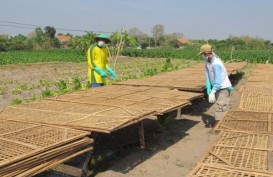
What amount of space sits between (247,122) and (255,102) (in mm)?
1380

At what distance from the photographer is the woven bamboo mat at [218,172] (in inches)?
113

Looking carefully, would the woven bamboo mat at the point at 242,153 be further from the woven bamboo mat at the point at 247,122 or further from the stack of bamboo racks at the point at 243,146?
the woven bamboo mat at the point at 247,122

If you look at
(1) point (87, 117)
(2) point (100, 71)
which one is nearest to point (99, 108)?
(1) point (87, 117)

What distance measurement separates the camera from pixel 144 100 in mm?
5566

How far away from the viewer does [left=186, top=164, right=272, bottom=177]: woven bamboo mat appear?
2.87m

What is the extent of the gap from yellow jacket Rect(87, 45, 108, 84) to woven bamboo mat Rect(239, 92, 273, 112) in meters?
2.85

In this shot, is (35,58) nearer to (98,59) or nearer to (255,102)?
(98,59)

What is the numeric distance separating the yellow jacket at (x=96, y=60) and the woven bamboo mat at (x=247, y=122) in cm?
287

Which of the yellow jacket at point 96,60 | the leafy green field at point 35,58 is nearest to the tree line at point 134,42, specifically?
the leafy green field at point 35,58

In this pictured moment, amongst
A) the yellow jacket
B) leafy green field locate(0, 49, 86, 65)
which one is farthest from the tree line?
the yellow jacket

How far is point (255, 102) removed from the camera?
6023mm

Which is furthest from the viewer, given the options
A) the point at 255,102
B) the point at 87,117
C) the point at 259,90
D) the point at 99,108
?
the point at 259,90

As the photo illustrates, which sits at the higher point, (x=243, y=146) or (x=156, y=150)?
(x=243, y=146)

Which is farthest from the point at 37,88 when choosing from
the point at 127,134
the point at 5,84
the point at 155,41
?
the point at 155,41
